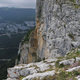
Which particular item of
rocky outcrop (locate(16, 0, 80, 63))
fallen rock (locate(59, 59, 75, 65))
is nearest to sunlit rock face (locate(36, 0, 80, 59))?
rocky outcrop (locate(16, 0, 80, 63))

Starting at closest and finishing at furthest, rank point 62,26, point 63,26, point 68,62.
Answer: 1. point 68,62
2. point 63,26
3. point 62,26

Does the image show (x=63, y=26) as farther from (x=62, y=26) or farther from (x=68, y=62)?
(x=68, y=62)

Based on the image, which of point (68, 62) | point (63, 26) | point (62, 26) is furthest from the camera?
point (62, 26)

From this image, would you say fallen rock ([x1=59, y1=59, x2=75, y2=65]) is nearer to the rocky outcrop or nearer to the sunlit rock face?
the rocky outcrop

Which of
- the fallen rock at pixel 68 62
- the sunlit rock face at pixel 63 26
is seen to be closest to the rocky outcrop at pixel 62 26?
the sunlit rock face at pixel 63 26

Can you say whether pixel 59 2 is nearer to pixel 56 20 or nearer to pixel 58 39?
pixel 56 20

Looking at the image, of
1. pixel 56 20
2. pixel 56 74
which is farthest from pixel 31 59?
pixel 56 74

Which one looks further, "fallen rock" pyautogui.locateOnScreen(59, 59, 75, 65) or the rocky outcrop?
the rocky outcrop

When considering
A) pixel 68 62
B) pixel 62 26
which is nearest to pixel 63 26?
pixel 62 26

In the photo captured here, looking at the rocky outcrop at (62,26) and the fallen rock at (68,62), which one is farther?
the rocky outcrop at (62,26)

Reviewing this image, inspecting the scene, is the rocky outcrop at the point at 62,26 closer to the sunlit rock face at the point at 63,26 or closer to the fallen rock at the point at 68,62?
the sunlit rock face at the point at 63,26

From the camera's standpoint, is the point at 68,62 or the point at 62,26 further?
the point at 62,26

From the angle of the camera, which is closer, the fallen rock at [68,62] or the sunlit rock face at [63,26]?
the fallen rock at [68,62]

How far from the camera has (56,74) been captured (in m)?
14.1
